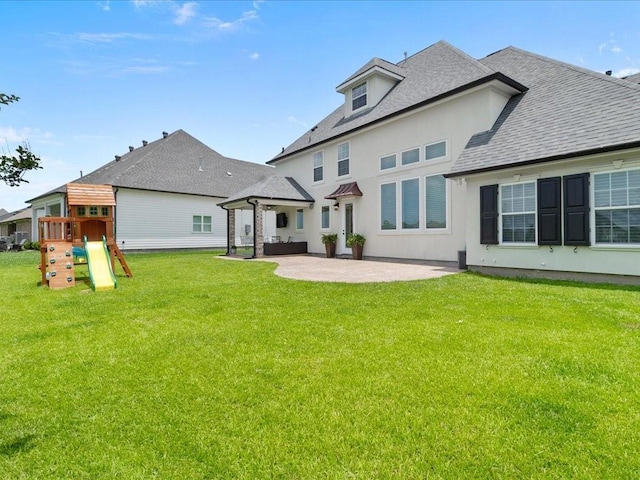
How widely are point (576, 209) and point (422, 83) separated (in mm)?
8591

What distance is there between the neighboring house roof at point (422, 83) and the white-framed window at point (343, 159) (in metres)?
0.63

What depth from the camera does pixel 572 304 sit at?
5586 mm

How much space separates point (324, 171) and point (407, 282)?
1068 centimetres

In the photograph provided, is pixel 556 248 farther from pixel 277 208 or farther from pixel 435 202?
pixel 277 208

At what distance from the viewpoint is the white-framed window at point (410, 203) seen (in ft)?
41.0

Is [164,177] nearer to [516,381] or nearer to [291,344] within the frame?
[291,344]

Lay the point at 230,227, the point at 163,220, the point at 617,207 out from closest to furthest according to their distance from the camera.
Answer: the point at 617,207 < the point at 230,227 < the point at 163,220

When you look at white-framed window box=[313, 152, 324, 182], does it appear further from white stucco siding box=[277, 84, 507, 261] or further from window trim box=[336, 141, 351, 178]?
window trim box=[336, 141, 351, 178]

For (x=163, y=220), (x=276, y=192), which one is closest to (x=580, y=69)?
(x=276, y=192)

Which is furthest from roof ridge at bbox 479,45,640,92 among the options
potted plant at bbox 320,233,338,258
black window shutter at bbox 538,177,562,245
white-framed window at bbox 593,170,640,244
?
potted plant at bbox 320,233,338,258

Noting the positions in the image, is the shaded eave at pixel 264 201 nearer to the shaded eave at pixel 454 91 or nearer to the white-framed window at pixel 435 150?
the shaded eave at pixel 454 91

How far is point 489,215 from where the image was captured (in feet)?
30.7

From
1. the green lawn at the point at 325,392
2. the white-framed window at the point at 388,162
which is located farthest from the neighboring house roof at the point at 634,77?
the green lawn at the point at 325,392

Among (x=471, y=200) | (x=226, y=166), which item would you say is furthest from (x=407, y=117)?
(x=226, y=166)
